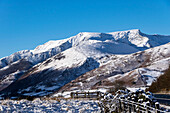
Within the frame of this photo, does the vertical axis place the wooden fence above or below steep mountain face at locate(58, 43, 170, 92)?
below

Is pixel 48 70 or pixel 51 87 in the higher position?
pixel 48 70

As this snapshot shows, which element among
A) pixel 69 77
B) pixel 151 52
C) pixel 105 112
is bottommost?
pixel 105 112

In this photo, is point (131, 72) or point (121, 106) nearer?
point (121, 106)

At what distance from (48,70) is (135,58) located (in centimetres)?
8152

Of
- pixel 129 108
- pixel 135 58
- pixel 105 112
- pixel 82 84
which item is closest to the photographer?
pixel 129 108

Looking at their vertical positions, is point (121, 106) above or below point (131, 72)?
below

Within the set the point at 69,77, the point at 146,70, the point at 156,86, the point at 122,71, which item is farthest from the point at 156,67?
the point at 156,86

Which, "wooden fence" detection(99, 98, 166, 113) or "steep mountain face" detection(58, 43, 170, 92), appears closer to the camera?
"wooden fence" detection(99, 98, 166, 113)

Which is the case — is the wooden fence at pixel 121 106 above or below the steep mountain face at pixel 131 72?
below

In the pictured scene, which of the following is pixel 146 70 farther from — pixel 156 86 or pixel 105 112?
pixel 105 112

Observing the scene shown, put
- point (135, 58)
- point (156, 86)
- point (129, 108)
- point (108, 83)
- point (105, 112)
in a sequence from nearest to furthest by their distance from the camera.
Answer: point (129, 108)
point (105, 112)
point (156, 86)
point (108, 83)
point (135, 58)

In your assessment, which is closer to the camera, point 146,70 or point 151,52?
point 146,70

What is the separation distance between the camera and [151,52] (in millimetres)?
172125

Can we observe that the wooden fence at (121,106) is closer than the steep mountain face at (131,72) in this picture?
Yes
